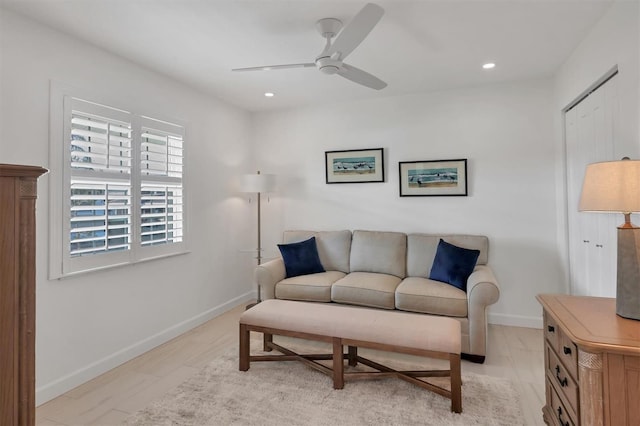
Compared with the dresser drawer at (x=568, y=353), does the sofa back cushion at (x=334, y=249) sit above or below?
above

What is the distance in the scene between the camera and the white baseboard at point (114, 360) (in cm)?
226

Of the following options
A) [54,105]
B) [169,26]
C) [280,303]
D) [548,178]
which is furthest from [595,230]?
[54,105]

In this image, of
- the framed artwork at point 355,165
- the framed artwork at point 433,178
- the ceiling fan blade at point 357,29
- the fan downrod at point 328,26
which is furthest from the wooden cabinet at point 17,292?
the framed artwork at point 433,178

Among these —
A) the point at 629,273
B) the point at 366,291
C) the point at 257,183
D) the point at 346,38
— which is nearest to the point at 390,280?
the point at 366,291

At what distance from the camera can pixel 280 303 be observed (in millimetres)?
2789

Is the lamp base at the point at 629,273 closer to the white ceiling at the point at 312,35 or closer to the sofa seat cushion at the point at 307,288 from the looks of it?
the white ceiling at the point at 312,35

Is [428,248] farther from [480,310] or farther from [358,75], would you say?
[358,75]

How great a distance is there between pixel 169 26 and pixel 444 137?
2929 mm

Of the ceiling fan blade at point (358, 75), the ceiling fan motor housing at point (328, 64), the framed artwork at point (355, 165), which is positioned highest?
the ceiling fan blade at point (358, 75)

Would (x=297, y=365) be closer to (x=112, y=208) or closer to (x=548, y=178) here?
(x=112, y=208)

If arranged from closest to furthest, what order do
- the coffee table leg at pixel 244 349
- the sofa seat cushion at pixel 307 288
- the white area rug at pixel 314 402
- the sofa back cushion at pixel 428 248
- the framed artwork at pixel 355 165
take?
1. the white area rug at pixel 314 402
2. the coffee table leg at pixel 244 349
3. the sofa seat cushion at pixel 307 288
4. the sofa back cushion at pixel 428 248
5. the framed artwork at pixel 355 165

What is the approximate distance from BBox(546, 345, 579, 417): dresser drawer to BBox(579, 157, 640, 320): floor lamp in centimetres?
37

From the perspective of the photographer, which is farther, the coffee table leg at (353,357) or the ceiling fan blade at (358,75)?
the coffee table leg at (353,357)

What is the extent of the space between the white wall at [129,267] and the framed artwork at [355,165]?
4.04 ft
